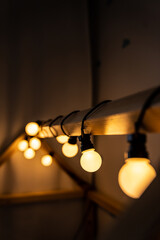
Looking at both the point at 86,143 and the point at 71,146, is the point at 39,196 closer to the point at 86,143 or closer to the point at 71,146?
the point at 71,146

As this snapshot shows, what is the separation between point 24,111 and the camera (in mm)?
2420

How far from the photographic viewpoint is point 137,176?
0.59 meters

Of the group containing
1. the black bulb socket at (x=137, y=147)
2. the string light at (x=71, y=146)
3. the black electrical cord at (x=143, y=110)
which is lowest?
the string light at (x=71, y=146)

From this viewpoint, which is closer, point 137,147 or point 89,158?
point 137,147

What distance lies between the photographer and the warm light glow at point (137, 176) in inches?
23.3

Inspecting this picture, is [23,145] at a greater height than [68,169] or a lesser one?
greater

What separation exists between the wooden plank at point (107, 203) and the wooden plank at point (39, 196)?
7.0 inches

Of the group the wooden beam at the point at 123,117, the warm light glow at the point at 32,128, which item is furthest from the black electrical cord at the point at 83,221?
the wooden beam at the point at 123,117

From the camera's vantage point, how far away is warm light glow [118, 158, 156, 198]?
592 millimetres

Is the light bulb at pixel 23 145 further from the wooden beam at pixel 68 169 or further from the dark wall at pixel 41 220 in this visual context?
the dark wall at pixel 41 220

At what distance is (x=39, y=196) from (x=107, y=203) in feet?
2.46

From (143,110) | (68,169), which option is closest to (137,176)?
(143,110)

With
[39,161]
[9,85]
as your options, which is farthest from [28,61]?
[39,161]

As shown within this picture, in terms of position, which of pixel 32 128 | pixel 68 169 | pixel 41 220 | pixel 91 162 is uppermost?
pixel 91 162
